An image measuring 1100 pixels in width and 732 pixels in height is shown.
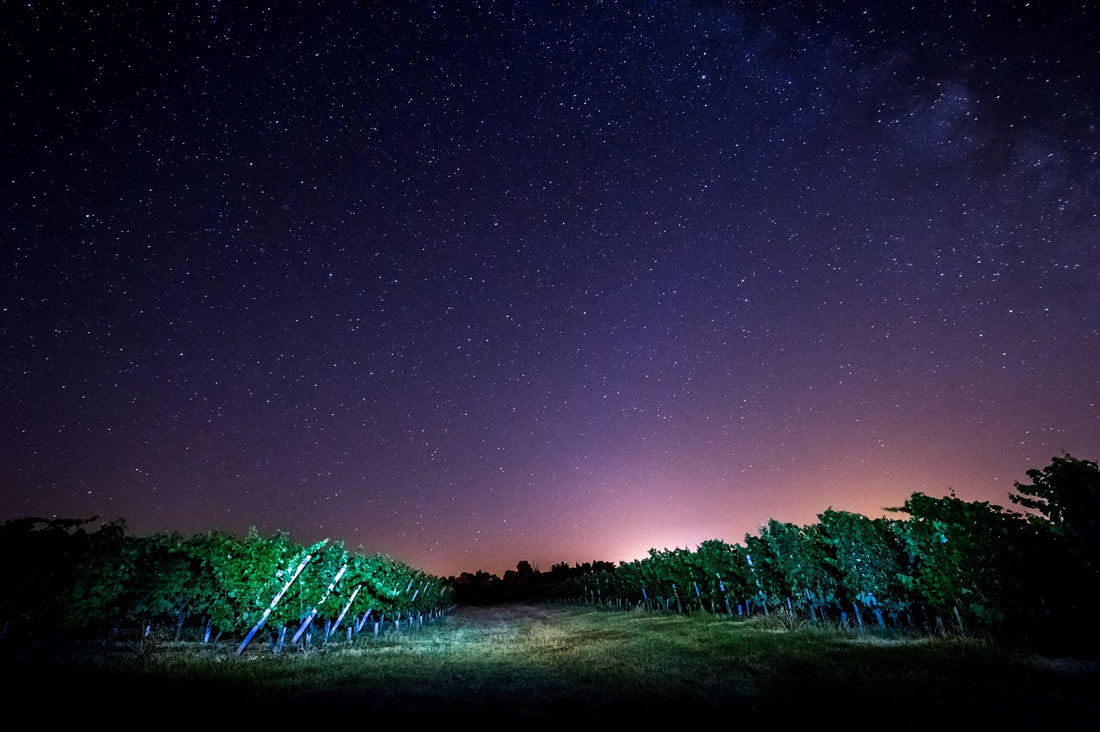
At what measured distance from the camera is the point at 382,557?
97.8 feet

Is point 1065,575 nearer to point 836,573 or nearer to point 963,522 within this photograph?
point 963,522

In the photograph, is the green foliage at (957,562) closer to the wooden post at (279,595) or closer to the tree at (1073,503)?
the tree at (1073,503)

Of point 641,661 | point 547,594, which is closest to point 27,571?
point 641,661

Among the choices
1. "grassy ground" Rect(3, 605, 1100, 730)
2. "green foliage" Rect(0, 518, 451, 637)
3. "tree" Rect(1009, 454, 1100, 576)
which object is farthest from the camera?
"green foliage" Rect(0, 518, 451, 637)

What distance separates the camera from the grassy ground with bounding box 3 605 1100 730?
317 inches

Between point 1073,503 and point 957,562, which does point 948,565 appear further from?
point 1073,503

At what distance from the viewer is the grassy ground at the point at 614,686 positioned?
8.06m

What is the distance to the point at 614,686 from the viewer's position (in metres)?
10.9

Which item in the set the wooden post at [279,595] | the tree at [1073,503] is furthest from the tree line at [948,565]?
the wooden post at [279,595]

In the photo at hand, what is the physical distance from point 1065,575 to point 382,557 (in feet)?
96.0

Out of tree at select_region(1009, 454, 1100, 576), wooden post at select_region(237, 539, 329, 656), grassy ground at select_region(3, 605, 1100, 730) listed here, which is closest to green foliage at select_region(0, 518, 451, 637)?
wooden post at select_region(237, 539, 329, 656)

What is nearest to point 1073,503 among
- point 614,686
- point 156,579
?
point 614,686

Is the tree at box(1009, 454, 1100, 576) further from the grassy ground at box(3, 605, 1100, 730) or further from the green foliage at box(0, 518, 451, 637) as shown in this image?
the green foliage at box(0, 518, 451, 637)

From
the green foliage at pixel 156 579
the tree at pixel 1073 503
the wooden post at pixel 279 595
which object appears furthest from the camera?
the wooden post at pixel 279 595
